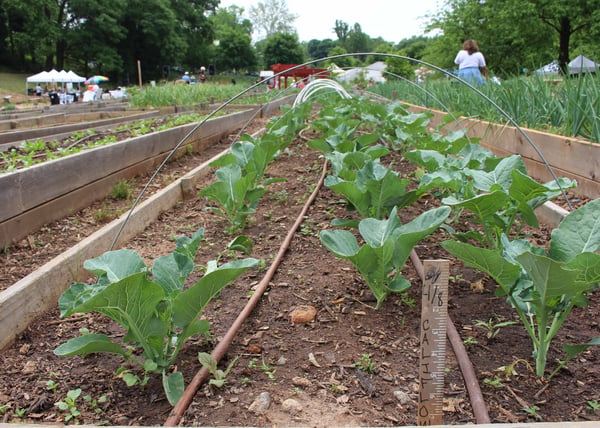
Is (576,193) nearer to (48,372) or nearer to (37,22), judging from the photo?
(48,372)

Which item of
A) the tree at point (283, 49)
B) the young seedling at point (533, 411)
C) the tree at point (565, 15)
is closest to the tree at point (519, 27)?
the tree at point (565, 15)

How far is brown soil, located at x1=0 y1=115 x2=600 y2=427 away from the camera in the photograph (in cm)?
143

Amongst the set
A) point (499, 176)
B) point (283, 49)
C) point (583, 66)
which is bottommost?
point (499, 176)

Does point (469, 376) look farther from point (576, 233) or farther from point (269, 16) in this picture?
point (269, 16)

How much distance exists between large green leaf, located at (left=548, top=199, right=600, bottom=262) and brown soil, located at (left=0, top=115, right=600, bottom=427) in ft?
1.29

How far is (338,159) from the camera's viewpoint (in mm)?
2914

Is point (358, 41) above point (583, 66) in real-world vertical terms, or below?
above

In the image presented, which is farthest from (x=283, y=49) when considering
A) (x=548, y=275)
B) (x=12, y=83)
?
(x=548, y=275)

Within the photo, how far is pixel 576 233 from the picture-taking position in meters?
1.54

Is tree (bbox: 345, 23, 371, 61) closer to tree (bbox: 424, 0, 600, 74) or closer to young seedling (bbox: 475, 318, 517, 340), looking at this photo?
tree (bbox: 424, 0, 600, 74)

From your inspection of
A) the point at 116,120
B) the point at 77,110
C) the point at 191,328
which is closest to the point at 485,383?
the point at 191,328

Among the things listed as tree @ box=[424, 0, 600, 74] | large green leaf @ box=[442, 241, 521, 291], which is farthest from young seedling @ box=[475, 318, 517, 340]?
tree @ box=[424, 0, 600, 74]

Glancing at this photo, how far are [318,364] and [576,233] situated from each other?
38.1 inches

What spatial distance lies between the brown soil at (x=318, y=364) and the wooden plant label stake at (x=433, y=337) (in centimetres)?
25
